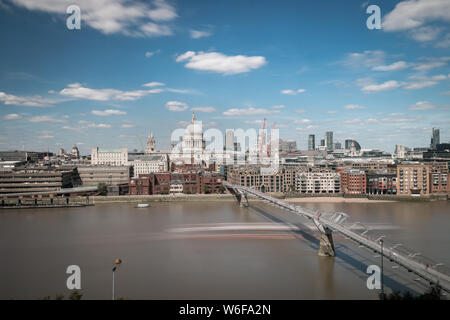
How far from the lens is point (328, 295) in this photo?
257 inches

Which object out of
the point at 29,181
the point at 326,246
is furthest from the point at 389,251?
the point at 29,181

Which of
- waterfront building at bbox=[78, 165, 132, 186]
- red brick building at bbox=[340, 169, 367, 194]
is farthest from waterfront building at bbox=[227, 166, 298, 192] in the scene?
waterfront building at bbox=[78, 165, 132, 186]

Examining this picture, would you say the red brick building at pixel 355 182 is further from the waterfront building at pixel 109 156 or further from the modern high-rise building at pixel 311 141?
the modern high-rise building at pixel 311 141

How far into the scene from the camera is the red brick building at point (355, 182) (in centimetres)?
2497

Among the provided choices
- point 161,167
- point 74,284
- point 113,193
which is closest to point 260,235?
point 74,284

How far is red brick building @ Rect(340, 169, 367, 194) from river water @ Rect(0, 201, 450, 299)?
955cm

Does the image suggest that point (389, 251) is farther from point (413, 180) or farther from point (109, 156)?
point (109, 156)

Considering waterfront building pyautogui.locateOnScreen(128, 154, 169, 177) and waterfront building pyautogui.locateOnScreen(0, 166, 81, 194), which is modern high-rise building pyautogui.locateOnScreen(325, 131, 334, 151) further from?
waterfront building pyautogui.locateOnScreen(0, 166, 81, 194)

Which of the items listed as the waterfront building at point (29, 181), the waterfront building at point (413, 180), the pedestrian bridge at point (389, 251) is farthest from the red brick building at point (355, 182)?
the waterfront building at point (29, 181)

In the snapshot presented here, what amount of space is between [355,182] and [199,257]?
62.1ft

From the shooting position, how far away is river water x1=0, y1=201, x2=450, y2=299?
22.5ft

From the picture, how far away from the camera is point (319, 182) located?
25875 mm

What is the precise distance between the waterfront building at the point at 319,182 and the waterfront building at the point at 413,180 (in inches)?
160
